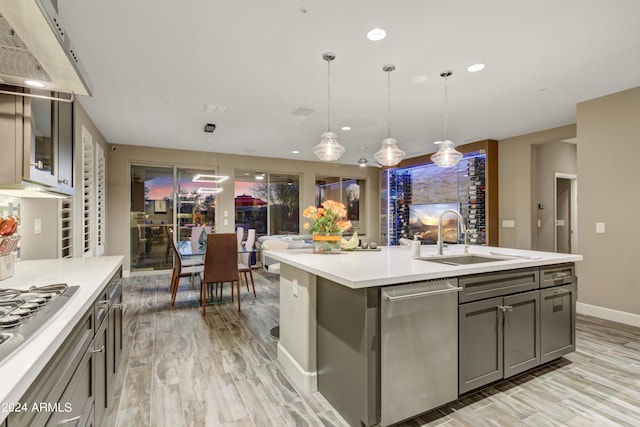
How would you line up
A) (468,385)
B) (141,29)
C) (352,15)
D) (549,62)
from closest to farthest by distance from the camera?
(468,385)
(352,15)
(141,29)
(549,62)

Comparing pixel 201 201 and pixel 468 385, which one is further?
pixel 201 201

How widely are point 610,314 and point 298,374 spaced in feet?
12.7

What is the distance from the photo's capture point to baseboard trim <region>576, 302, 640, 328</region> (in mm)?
3682

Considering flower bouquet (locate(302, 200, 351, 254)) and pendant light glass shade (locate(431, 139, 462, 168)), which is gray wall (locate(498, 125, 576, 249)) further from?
flower bouquet (locate(302, 200, 351, 254))

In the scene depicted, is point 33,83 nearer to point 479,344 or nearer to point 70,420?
point 70,420

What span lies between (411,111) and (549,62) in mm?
1679

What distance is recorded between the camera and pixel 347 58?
2.95 meters

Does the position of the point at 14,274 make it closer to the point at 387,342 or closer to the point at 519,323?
the point at 387,342

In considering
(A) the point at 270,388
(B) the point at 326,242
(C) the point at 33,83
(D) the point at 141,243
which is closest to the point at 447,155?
(B) the point at 326,242

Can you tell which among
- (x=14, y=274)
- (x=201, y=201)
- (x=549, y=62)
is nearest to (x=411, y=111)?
(x=549, y=62)

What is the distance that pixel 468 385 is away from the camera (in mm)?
2121

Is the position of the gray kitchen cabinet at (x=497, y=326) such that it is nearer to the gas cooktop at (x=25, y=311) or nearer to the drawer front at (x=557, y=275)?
the drawer front at (x=557, y=275)

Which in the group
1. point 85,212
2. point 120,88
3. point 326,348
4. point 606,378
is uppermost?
point 120,88

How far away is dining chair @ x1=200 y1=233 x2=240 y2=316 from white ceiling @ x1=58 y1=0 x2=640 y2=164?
5.67 ft
